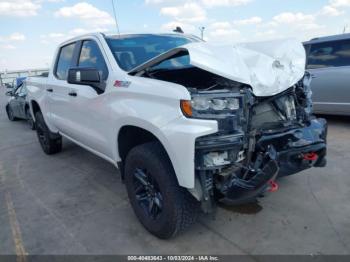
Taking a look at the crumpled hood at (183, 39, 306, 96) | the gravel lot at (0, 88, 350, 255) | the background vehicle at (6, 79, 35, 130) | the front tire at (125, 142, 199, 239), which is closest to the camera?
the crumpled hood at (183, 39, 306, 96)

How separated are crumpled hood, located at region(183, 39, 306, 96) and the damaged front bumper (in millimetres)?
425

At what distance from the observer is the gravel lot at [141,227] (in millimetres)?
2807

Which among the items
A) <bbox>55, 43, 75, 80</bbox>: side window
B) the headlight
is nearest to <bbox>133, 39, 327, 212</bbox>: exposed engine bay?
the headlight

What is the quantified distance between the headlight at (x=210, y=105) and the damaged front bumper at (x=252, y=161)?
19cm

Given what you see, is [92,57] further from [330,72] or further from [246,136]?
[330,72]

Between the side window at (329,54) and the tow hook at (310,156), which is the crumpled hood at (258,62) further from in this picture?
the side window at (329,54)

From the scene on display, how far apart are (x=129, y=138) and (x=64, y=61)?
2249 mm

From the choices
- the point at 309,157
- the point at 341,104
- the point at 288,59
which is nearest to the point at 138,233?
the point at 309,157

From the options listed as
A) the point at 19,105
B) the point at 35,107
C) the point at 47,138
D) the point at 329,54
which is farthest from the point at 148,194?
the point at 19,105

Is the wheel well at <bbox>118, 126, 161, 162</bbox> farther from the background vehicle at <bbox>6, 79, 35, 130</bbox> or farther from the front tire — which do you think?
the background vehicle at <bbox>6, 79, 35, 130</bbox>

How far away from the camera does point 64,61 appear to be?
4.74 m

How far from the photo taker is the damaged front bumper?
2.36 metres

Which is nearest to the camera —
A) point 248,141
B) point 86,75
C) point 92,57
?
point 248,141

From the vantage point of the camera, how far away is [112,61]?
10.7ft
